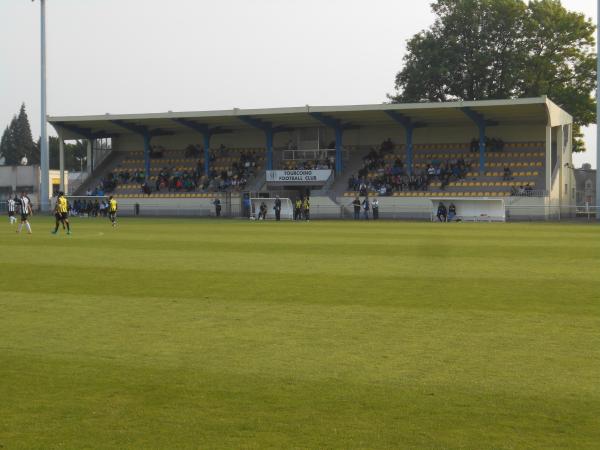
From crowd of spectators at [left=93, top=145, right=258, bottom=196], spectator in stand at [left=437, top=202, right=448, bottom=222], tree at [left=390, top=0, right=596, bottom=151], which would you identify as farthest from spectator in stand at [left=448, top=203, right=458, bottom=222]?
tree at [left=390, top=0, right=596, bottom=151]

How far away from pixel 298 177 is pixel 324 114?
15.4ft

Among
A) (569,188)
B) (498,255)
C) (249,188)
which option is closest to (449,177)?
(569,188)

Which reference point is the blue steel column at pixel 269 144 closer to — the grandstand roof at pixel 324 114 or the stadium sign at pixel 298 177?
the grandstand roof at pixel 324 114

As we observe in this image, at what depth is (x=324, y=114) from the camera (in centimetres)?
5397

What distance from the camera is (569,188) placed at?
54.8 m

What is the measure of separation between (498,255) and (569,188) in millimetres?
37441

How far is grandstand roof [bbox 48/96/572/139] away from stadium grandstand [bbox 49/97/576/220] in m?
0.09

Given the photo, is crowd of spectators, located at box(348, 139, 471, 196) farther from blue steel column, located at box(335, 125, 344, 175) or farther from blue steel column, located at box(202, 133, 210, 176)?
blue steel column, located at box(202, 133, 210, 176)

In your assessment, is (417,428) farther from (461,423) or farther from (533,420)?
(533,420)

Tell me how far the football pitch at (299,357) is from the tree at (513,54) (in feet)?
175

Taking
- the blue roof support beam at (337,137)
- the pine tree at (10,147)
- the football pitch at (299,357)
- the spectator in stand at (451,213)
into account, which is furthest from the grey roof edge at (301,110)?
the pine tree at (10,147)

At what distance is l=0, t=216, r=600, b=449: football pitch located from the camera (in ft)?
19.1

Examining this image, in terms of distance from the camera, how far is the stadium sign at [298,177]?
5491 centimetres

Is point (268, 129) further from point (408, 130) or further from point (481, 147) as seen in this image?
point (481, 147)
